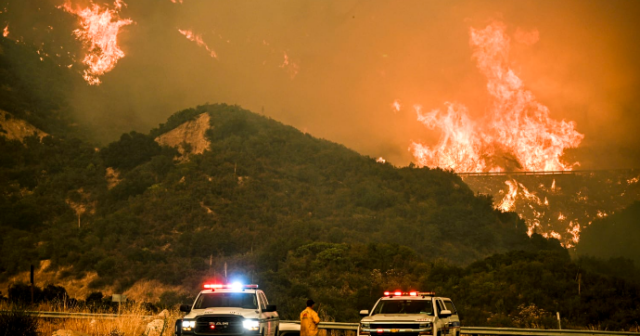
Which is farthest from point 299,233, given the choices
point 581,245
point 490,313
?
point 581,245

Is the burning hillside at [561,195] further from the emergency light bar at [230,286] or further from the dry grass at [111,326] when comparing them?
the emergency light bar at [230,286]

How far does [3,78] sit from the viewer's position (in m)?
119

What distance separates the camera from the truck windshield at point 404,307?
67.4ft

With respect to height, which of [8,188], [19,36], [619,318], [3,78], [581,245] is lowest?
[619,318]

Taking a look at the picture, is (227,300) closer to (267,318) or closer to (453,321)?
(267,318)

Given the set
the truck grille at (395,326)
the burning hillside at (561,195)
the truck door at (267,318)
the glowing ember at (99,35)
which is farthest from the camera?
the glowing ember at (99,35)

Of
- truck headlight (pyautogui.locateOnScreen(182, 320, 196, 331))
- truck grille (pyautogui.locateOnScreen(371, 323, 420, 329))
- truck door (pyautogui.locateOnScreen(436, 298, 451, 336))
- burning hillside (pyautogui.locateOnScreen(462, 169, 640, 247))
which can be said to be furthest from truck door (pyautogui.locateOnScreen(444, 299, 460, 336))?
burning hillside (pyautogui.locateOnScreen(462, 169, 640, 247))

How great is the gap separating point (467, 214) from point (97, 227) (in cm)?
5197

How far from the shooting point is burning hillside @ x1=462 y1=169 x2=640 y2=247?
134375mm

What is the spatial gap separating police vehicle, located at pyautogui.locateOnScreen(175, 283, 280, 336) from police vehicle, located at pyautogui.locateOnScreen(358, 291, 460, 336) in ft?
8.73

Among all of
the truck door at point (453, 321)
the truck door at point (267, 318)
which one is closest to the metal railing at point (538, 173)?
the truck door at point (453, 321)

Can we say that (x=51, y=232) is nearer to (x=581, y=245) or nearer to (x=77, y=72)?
(x=77, y=72)

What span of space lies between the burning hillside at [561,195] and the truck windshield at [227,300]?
118752mm

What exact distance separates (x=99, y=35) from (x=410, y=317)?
5099 inches
